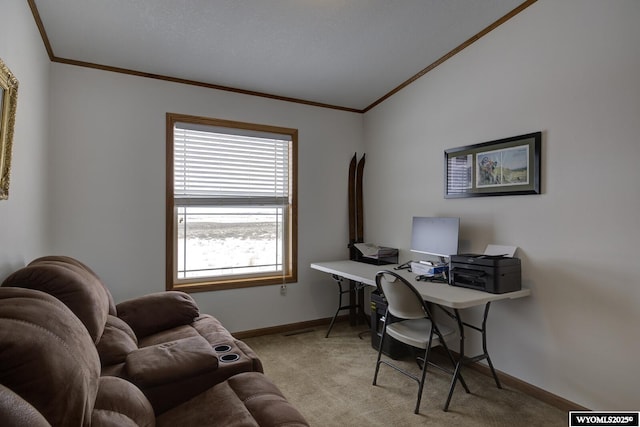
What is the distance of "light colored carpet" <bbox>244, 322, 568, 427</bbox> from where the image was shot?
7.57 ft

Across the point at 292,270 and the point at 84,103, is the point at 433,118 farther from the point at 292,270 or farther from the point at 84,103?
the point at 84,103

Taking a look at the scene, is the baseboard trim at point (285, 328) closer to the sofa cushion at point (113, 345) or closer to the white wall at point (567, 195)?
the white wall at point (567, 195)

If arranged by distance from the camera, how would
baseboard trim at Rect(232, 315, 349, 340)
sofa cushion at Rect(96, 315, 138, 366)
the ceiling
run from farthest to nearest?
baseboard trim at Rect(232, 315, 349, 340)
the ceiling
sofa cushion at Rect(96, 315, 138, 366)

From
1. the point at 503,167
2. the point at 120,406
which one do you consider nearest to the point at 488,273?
the point at 503,167

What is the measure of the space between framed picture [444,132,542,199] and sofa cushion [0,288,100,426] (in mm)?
2755

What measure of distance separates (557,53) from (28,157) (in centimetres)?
353

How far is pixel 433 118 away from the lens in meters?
3.45

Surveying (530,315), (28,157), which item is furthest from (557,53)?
(28,157)

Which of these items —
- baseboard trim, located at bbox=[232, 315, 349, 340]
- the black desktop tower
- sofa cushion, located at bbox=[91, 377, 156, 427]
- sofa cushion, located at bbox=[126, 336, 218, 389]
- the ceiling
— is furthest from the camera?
baseboard trim, located at bbox=[232, 315, 349, 340]

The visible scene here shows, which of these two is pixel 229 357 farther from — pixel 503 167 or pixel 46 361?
pixel 503 167

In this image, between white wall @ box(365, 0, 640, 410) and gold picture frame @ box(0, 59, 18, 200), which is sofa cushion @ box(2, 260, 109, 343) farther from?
white wall @ box(365, 0, 640, 410)

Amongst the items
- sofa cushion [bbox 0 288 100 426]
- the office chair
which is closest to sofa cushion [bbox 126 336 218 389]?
sofa cushion [bbox 0 288 100 426]

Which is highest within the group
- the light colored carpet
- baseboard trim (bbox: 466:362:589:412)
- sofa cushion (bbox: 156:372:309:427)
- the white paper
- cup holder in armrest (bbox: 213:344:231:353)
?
the white paper

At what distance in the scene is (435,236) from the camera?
320 centimetres
